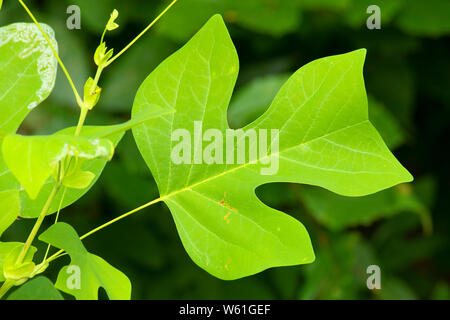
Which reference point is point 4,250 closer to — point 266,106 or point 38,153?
point 38,153

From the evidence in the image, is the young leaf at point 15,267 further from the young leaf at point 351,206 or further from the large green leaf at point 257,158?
the young leaf at point 351,206

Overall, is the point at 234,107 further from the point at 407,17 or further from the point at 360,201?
the point at 407,17

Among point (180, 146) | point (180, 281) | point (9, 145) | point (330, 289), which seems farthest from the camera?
point (180, 281)

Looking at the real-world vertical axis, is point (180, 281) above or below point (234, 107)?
below

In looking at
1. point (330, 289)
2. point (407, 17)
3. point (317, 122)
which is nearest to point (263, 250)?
point (317, 122)

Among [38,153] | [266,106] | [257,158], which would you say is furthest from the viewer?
[266,106]

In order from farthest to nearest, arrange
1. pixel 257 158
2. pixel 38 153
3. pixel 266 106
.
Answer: pixel 266 106 → pixel 257 158 → pixel 38 153

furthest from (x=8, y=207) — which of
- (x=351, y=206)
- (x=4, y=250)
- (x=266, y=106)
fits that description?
(x=351, y=206)
